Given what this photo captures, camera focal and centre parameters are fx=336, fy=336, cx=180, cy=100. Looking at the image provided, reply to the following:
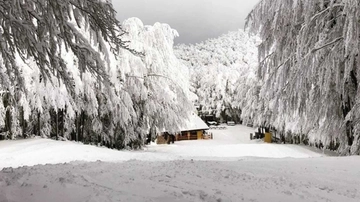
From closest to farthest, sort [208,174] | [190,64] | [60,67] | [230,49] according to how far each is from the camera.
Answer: [208,174], [60,67], [190,64], [230,49]

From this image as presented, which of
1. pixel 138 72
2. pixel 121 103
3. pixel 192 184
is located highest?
pixel 138 72

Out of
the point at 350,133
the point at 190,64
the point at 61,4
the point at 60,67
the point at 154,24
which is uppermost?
the point at 190,64

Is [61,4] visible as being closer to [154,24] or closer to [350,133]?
[350,133]

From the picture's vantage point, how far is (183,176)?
12.9 feet

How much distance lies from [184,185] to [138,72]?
45.5ft

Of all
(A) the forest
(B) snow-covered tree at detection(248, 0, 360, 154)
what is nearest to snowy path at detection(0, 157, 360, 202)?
(A) the forest

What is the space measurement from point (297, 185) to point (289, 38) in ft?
18.3

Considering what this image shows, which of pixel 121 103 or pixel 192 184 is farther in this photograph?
pixel 121 103

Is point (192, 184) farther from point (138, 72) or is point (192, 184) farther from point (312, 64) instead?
point (138, 72)

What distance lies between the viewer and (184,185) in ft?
11.3

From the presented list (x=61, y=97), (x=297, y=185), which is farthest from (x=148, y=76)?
(x=297, y=185)

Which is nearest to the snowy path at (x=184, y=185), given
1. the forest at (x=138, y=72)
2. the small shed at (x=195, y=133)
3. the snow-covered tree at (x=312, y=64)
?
the forest at (x=138, y=72)

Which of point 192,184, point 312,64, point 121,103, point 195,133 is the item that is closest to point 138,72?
point 121,103

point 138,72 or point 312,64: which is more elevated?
point 138,72
